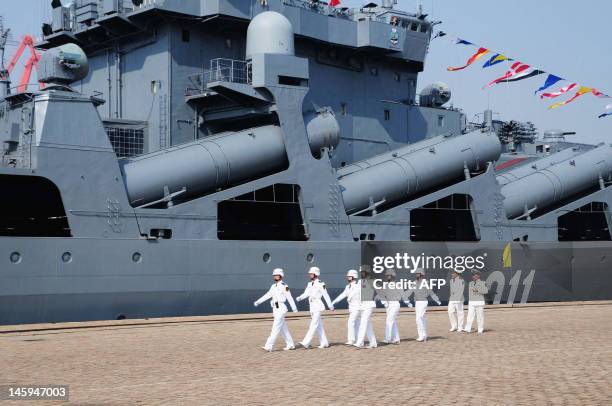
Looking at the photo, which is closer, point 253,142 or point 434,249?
point 253,142

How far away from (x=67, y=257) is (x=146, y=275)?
1.94 metres

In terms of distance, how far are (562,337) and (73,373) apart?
8878 millimetres

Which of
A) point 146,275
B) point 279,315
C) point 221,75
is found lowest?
point 279,315

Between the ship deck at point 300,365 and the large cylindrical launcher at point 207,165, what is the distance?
3524 mm

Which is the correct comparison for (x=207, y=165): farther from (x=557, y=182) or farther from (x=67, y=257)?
(x=557, y=182)

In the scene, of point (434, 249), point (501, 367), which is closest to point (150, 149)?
point (434, 249)

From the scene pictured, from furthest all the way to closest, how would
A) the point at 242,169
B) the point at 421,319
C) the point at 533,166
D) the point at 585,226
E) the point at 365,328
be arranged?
the point at 585,226 → the point at 533,166 → the point at 242,169 → the point at 421,319 → the point at 365,328

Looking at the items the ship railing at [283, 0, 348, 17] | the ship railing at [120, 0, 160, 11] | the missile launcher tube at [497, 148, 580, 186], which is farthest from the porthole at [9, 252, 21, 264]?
the missile launcher tube at [497, 148, 580, 186]

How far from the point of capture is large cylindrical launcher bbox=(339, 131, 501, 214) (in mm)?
24516

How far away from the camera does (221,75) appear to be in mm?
23016

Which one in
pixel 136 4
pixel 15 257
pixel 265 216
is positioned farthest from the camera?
pixel 136 4

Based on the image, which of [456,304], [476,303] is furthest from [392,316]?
[476,303]

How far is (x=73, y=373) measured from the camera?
1084cm

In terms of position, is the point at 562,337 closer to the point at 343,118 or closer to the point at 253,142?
the point at 253,142
